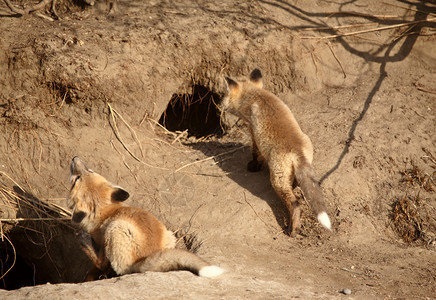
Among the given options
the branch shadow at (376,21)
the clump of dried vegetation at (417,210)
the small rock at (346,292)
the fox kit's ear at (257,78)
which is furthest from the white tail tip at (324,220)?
the branch shadow at (376,21)

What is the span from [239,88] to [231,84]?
16 centimetres

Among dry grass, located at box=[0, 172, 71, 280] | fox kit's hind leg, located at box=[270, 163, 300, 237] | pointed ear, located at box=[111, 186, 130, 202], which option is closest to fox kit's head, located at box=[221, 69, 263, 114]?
fox kit's hind leg, located at box=[270, 163, 300, 237]

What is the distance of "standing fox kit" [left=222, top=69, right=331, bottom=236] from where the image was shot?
20.8 feet

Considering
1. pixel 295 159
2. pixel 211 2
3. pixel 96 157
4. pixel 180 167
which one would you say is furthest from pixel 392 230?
pixel 211 2

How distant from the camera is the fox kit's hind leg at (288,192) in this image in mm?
6500

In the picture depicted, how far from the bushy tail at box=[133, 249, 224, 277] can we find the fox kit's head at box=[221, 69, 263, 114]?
336cm

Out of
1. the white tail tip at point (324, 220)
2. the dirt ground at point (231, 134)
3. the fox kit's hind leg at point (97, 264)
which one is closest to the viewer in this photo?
the fox kit's hind leg at point (97, 264)

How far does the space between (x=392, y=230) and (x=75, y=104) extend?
559cm

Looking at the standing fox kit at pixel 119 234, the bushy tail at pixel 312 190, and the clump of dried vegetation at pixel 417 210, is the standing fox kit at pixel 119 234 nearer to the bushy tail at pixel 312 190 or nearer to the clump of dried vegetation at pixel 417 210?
the bushy tail at pixel 312 190

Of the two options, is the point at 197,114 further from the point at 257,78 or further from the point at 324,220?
the point at 324,220

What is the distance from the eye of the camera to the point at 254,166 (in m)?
7.51

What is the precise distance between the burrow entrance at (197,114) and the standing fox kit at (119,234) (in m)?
3.76

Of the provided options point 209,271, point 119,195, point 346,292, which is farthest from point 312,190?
point 119,195

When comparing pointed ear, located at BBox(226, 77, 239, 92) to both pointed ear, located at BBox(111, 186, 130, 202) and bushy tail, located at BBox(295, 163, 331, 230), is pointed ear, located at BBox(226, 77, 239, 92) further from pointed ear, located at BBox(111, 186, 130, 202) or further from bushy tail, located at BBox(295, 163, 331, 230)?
pointed ear, located at BBox(111, 186, 130, 202)
